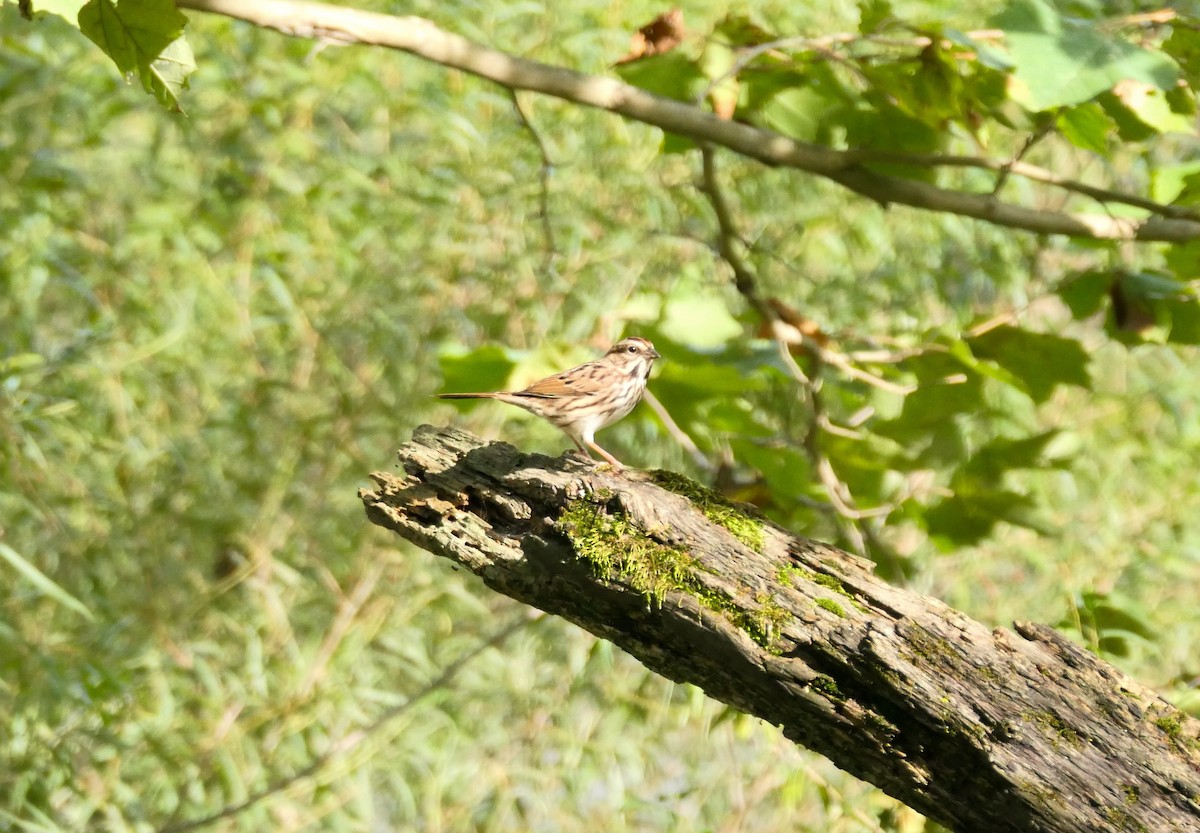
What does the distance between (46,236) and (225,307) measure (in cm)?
73

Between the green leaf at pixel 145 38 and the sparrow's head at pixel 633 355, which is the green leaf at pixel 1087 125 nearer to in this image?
the sparrow's head at pixel 633 355

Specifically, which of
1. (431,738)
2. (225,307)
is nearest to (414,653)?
(431,738)

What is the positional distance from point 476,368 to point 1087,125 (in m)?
1.85

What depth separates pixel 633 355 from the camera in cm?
376

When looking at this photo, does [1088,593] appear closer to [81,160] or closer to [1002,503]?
[1002,503]

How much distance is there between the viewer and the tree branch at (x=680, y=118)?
3191mm

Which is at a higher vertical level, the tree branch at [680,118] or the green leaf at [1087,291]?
the tree branch at [680,118]

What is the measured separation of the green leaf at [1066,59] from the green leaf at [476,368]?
1.47 meters

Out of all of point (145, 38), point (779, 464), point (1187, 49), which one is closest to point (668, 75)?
point (779, 464)

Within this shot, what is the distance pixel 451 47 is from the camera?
3.38 metres

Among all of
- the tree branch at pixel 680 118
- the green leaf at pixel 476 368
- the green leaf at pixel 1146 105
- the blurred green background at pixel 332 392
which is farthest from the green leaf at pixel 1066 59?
the blurred green background at pixel 332 392

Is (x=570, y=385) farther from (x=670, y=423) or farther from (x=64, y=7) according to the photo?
(x=64, y=7)

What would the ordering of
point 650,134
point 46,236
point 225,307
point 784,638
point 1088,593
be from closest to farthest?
point 784,638 < point 1088,593 < point 46,236 < point 225,307 < point 650,134

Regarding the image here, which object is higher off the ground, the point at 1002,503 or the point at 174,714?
the point at 1002,503
